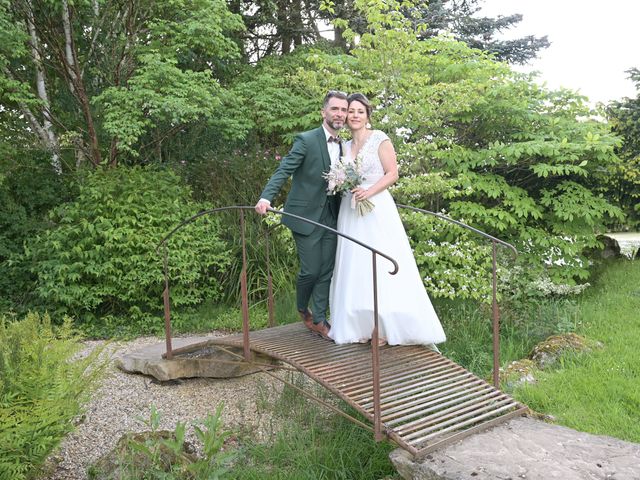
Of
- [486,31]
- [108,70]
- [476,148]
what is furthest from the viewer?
[486,31]

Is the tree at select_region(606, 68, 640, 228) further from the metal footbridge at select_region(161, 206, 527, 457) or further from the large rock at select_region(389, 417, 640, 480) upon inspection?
the large rock at select_region(389, 417, 640, 480)

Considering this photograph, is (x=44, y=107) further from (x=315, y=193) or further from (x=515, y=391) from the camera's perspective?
(x=515, y=391)

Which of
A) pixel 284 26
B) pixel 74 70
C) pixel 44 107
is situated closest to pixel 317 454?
pixel 74 70

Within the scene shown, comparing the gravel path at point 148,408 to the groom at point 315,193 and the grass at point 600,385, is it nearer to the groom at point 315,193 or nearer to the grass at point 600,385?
the groom at point 315,193

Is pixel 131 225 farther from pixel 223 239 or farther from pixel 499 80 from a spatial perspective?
pixel 499 80

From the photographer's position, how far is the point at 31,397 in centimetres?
319

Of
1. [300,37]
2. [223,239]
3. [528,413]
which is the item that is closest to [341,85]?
[223,239]

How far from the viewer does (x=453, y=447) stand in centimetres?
299

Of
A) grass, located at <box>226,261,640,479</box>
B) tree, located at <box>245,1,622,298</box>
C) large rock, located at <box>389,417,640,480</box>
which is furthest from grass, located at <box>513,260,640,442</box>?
tree, located at <box>245,1,622,298</box>

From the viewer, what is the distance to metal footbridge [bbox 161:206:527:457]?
3.11m

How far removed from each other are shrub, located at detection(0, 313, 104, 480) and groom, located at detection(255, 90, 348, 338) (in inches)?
62.1

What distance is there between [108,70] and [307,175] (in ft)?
18.1

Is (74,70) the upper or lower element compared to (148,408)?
upper

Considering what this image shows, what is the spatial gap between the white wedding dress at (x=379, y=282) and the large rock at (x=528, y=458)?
1070 mm
